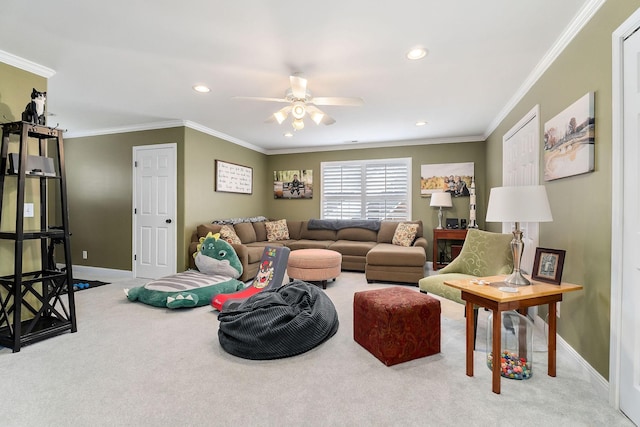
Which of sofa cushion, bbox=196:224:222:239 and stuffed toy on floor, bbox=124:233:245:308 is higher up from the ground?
sofa cushion, bbox=196:224:222:239

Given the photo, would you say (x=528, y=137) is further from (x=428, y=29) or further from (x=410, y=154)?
(x=410, y=154)

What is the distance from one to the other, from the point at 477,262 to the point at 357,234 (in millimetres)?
3103

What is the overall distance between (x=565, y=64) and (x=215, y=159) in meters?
4.71

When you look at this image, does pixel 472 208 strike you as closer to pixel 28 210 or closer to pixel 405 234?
pixel 405 234

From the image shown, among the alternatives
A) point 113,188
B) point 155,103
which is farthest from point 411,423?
point 113,188

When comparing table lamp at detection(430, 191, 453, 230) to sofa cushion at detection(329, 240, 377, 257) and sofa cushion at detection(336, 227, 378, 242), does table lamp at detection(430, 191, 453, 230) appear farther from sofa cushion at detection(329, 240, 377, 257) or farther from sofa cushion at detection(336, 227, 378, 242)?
sofa cushion at detection(329, 240, 377, 257)

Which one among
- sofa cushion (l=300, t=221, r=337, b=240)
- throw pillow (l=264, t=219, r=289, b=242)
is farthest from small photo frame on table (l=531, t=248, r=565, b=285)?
throw pillow (l=264, t=219, r=289, b=242)

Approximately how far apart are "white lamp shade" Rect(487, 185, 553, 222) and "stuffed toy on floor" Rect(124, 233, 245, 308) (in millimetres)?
3016

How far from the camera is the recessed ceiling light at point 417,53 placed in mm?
2504

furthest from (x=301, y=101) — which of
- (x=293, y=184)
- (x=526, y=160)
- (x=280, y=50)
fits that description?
(x=293, y=184)

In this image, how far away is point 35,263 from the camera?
2.84m

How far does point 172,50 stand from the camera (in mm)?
2551

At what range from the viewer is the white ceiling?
6.66 ft

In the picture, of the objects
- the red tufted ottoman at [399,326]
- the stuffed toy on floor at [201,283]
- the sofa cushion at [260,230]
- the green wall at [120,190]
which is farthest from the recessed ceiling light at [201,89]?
the sofa cushion at [260,230]
